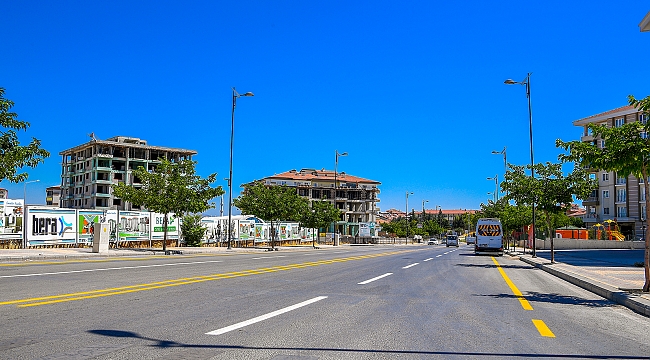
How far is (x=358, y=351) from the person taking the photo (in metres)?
6.32

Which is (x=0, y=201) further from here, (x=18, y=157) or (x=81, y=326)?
(x=81, y=326)

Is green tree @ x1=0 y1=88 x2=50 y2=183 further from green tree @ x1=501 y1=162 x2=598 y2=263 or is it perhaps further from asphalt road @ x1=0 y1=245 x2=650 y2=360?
green tree @ x1=501 y1=162 x2=598 y2=263

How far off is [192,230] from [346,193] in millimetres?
86758

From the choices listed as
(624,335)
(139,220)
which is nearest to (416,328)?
(624,335)

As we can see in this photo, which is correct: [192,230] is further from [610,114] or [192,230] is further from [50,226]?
[610,114]

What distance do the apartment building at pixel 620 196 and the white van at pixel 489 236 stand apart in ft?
121

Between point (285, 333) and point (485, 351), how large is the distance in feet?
8.23

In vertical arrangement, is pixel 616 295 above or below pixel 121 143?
below

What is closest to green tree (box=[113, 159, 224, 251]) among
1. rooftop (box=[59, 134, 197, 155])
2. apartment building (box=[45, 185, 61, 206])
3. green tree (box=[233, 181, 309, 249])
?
green tree (box=[233, 181, 309, 249])

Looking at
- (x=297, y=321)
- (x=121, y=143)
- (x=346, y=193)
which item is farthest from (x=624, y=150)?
(x=346, y=193)

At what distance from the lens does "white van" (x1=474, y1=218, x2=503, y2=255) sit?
135 feet

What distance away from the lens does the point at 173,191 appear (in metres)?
33.5

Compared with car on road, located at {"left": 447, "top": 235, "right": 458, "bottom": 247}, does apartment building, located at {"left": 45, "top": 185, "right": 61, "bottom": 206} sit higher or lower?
higher

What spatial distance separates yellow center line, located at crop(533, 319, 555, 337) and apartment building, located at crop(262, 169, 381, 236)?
115129mm
